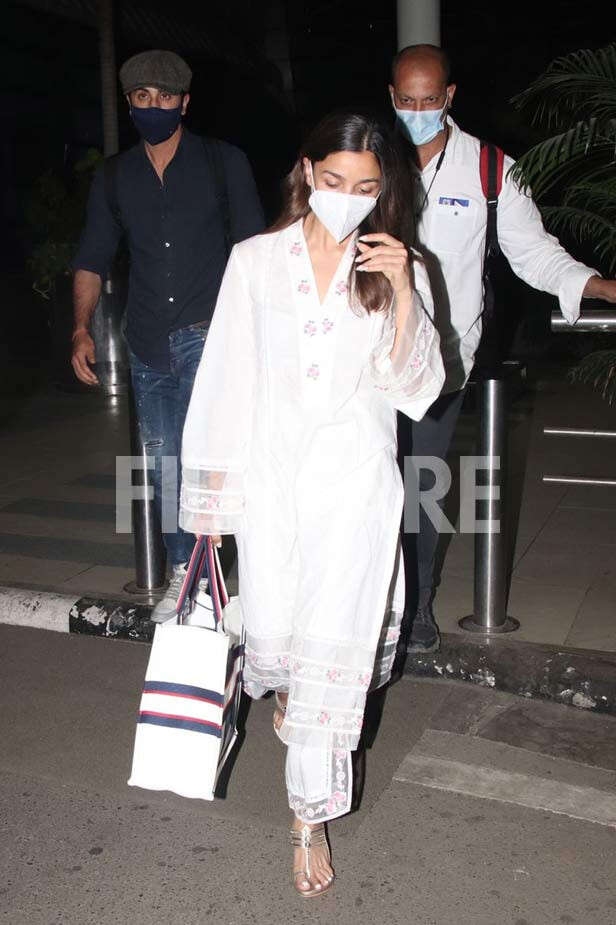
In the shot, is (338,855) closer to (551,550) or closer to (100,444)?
(551,550)

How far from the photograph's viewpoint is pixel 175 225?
4266mm

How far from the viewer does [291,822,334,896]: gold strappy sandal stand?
2824mm

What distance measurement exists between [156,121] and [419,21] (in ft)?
5.18

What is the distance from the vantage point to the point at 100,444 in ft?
26.8

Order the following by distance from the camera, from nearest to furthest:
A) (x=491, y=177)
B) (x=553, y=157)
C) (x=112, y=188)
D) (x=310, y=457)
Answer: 1. (x=310, y=457)
2. (x=491, y=177)
3. (x=553, y=157)
4. (x=112, y=188)

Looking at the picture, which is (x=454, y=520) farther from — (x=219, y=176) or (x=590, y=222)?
(x=219, y=176)

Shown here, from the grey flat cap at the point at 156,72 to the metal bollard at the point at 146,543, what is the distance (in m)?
1.27

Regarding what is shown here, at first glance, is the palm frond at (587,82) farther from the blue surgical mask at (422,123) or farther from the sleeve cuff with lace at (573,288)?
the sleeve cuff with lace at (573,288)

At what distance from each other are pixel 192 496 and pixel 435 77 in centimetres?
166

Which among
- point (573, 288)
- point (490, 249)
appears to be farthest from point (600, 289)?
point (490, 249)

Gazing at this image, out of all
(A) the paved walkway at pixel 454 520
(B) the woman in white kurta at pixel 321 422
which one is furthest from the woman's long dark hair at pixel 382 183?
(A) the paved walkway at pixel 454 520

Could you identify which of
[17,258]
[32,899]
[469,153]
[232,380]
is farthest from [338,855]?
[17,258]

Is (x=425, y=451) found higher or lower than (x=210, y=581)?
higher

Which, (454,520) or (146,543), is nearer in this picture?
(146,543)
